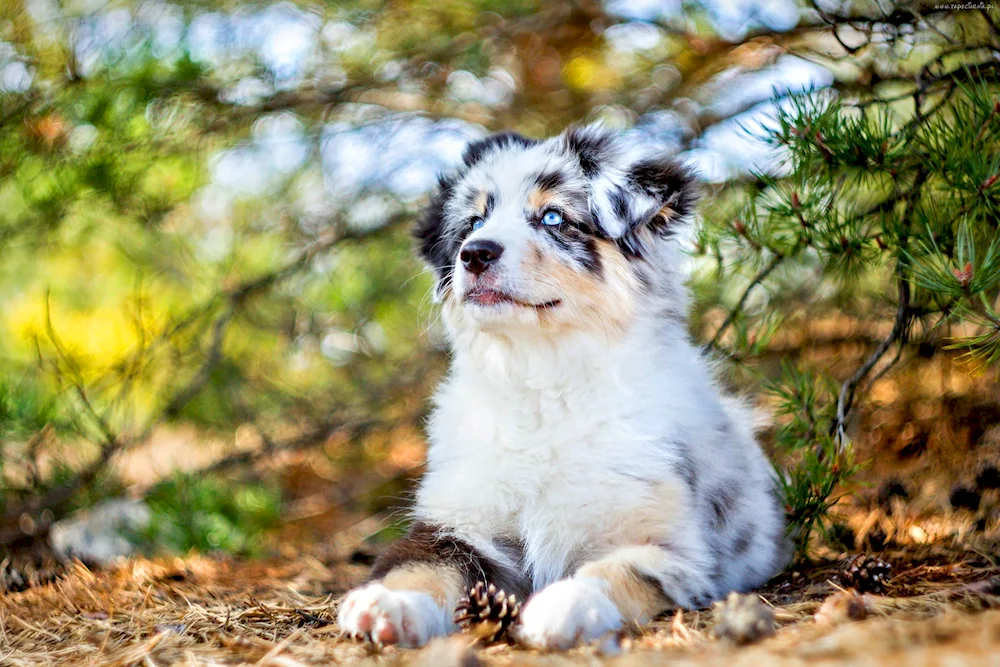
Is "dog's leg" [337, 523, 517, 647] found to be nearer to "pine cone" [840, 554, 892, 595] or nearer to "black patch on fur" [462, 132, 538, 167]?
"pine cone" [840, 554, 892, 595]

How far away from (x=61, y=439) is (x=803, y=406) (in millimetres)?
3259

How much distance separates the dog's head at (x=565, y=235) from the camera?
9.00 feet

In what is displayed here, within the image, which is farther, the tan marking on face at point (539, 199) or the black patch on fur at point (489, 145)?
the black patch on fur at point (489, 145)

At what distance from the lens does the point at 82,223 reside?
417 centimetres

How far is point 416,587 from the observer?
2.29m

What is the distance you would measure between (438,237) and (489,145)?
1.40 ft

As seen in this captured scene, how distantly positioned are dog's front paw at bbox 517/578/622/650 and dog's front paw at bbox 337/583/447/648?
0.25 meters

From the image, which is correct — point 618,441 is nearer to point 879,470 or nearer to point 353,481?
point 879,470

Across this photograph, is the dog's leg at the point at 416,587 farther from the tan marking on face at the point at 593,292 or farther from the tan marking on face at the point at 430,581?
the tan marking on face at the point at 593,292

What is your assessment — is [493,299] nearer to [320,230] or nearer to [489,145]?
[489,145]

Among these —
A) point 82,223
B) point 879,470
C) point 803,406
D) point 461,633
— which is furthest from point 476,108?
point 461,633

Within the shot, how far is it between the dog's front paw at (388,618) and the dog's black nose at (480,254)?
1075 mm

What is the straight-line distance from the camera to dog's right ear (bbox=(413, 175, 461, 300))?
3189 mm

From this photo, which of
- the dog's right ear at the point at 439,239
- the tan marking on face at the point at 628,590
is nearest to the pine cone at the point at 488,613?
the tan marking on face at the point at 628,590
